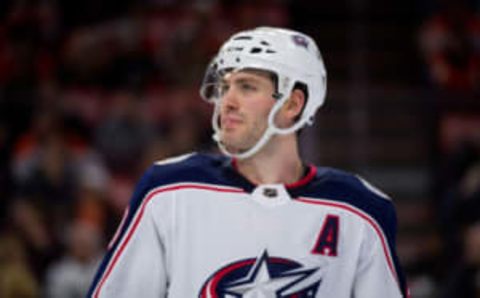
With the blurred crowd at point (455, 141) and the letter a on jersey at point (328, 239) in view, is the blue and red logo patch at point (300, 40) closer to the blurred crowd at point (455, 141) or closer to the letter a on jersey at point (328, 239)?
the letter a on jersey at point (328, 239)

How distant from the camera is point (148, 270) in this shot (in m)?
2.54

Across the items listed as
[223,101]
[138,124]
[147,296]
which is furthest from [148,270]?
[138,124]

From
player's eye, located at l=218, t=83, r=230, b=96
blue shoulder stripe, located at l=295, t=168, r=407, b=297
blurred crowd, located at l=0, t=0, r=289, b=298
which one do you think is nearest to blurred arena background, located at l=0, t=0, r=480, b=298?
blurred crowd, located at l=0, t=0, r=289, b=298

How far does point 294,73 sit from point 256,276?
51 centimetres

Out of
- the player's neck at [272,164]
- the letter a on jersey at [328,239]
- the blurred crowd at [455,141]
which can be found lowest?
the blurred crowd at [455,141]

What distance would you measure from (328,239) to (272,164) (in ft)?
0.79

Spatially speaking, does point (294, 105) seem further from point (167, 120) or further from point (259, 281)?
point (167, 120)

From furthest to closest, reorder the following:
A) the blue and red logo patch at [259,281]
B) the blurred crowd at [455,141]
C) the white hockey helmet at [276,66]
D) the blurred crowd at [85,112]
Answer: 1. the blurred crowd at [455,141]
2. the blurred crowd at [85,112]
3. the white hockey helmet at [276,66]
4. the blue and red logo patch at [259,281]

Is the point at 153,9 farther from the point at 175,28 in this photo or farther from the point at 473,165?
the point at 473,165

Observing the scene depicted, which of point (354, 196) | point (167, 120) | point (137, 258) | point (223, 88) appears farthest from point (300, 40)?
point (167, 120)

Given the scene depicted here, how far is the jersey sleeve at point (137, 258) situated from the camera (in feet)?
8.35

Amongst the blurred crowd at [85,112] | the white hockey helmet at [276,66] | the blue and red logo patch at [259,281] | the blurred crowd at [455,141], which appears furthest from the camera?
the blurred crowd at [455,141]

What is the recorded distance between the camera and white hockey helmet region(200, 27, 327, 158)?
262 cm

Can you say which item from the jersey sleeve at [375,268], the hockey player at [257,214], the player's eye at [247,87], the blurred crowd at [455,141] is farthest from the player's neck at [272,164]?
the blurred crowd at [455,141]
